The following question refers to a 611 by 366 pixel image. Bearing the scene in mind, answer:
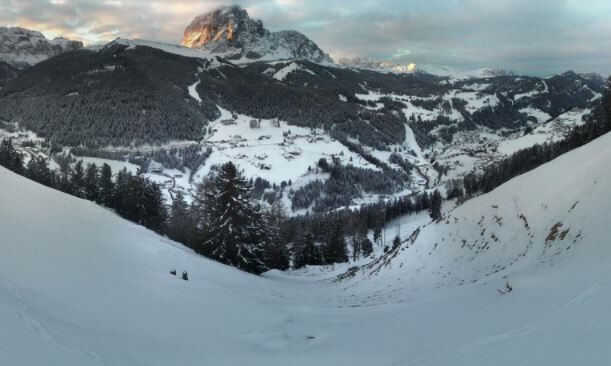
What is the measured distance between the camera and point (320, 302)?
826 inches

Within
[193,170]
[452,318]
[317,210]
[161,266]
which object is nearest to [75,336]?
[452,318]

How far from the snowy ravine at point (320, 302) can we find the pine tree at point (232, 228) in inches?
596

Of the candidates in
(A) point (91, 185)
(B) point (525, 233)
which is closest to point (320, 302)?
(B) point (525, 233)

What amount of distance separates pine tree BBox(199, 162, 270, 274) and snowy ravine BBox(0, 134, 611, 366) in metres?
15.1

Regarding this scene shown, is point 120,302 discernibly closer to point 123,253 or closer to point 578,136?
point 123,253

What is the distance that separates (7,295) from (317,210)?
510 feet

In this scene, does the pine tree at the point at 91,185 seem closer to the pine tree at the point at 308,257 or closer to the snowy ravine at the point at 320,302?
the pine tree at the point at 308,257

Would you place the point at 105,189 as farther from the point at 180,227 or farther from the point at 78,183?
the point at 180,227

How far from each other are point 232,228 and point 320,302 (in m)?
17.7

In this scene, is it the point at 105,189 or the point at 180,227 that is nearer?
the point at 180,227

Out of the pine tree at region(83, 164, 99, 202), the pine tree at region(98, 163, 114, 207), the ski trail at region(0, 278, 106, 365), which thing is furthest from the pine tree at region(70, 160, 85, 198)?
Answer: the ski trail at region(0, 278, 106, 365)

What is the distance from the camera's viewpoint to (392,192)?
632 ft

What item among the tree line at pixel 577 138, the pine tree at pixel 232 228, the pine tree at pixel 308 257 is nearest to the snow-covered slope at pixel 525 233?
the pine tree at pixel 232 228

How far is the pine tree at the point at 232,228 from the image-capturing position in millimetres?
36719
